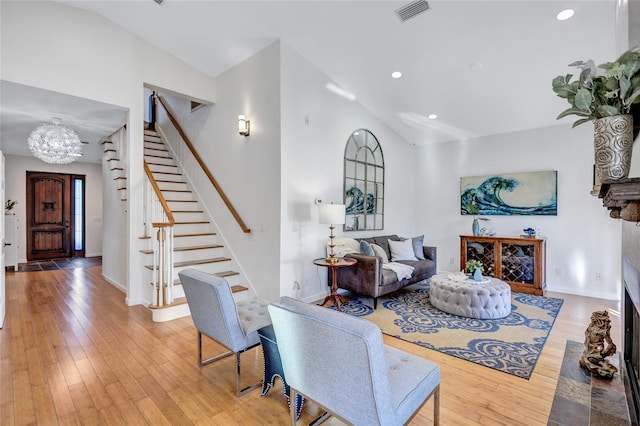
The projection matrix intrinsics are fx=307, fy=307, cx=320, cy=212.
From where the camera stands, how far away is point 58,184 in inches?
321

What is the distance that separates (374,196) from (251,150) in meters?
2.45

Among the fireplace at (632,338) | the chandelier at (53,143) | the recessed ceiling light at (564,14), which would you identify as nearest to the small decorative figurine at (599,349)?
the fireplace at (632,338)

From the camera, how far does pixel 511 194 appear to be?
17.8 ft

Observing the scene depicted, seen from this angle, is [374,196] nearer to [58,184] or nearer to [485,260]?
[485,260]

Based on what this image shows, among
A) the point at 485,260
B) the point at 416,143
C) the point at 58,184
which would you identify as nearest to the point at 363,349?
the point at 485,260

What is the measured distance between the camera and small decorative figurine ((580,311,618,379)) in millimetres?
2154

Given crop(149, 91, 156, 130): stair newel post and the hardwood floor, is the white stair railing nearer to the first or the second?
the hardwood floor

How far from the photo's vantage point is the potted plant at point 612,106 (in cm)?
125

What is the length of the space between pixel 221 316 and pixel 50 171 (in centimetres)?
873

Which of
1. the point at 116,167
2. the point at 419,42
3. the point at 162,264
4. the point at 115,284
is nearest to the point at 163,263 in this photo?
the point at 162,264

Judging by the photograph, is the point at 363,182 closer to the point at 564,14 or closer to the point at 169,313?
the point at 564,14

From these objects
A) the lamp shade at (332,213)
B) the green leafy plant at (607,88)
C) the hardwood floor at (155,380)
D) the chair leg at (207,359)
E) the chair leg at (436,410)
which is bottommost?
the hardwood floor at (155,380)

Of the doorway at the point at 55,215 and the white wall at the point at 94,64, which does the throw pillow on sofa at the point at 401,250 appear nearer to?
the white wall at the point at 94,64

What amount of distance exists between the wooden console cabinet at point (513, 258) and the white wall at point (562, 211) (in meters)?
0.36
